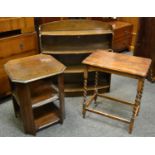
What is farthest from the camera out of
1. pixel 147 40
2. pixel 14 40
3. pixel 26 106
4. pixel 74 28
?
pixel 147 40

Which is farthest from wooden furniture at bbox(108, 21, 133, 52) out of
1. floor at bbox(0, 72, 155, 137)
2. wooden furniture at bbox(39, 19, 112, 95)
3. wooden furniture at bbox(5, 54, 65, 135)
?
wooden furniture at bbox(5, 54, 65, 135)

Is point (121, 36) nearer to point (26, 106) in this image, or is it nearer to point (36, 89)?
point (36, 89)

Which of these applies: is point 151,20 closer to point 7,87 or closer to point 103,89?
point 103,89

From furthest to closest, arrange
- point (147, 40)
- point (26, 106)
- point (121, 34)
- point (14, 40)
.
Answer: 1. point (121, 34)
2. point (147, 40)
3. point (14, 40)
4. point (26, 106)

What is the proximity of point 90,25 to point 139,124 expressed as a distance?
3.89 ft

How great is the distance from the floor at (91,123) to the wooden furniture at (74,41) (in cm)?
25

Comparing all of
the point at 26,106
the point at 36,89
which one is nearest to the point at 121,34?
the point at 36,89

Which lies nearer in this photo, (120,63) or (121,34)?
(120,63)

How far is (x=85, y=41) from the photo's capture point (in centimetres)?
232

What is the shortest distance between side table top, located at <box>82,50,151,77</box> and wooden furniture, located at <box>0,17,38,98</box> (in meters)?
0.74

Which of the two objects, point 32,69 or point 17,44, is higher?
point 17,44

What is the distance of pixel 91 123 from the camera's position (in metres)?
1.95

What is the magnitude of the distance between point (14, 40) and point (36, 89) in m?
0.56

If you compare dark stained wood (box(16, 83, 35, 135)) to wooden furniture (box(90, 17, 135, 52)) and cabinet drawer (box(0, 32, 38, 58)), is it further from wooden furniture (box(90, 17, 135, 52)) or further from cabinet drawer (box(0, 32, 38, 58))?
wooden furniture (box(90, 17, 135, 52))
